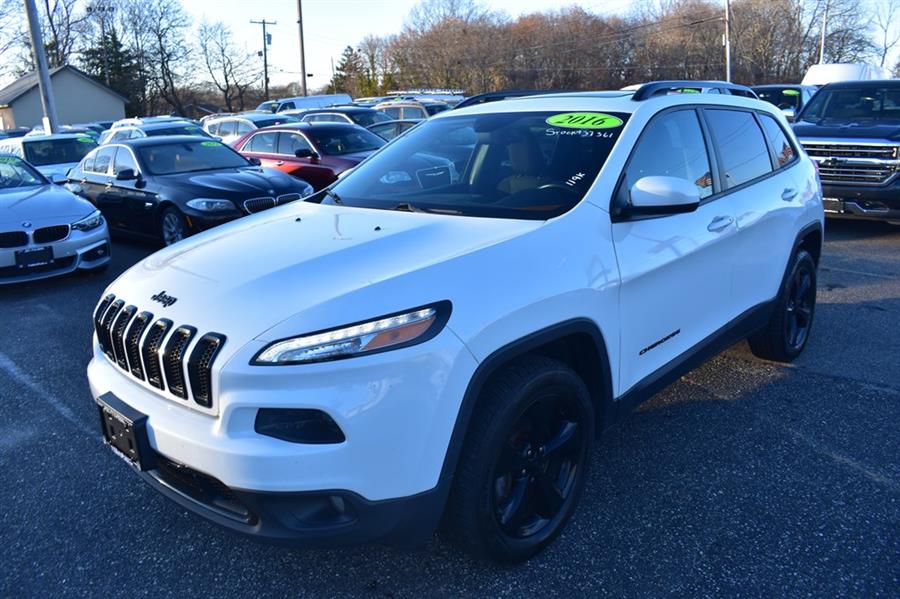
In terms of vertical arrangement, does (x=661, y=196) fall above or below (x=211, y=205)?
above

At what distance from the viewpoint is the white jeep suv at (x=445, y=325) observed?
2.21 metres

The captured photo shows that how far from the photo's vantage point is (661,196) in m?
2.96

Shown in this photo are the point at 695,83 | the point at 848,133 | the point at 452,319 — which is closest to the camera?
the point at 452,319

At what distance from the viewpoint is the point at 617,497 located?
323cm

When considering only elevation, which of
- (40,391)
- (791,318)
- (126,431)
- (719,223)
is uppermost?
(719,223)

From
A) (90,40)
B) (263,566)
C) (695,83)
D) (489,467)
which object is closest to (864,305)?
(695,83)

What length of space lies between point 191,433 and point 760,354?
3745 millimetres

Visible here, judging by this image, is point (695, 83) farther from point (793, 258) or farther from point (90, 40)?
point (90, 40)

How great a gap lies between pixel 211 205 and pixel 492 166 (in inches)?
228

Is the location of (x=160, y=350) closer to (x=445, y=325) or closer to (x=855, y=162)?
(x=445, y=325)

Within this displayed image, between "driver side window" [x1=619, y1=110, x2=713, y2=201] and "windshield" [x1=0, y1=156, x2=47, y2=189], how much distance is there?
7.61 meters

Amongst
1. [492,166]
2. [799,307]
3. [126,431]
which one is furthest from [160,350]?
[799,307]

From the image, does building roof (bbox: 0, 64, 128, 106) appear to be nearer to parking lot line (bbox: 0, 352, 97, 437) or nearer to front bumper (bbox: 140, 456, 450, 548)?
parking lot line (bbox: 0, 352, 97, 437)

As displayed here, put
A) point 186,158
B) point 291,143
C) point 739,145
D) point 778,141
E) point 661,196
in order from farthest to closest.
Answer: point 291,143, point 186,158, point 778,141, point 739,145, point 661,196
